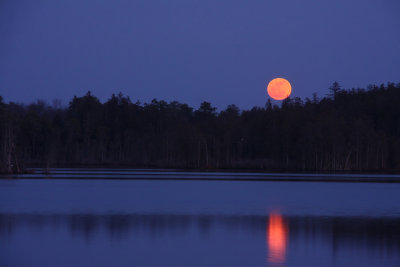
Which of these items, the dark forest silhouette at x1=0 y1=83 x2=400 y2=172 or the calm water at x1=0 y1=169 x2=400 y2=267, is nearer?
the calm water at x1=0 y1=169 x2=400 y2=267

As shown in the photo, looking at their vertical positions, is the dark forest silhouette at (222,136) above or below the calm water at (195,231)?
above

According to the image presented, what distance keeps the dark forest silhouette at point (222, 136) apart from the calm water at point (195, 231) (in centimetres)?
3573

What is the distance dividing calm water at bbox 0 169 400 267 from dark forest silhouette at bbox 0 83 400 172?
35.7 metres

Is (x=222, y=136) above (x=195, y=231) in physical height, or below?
above

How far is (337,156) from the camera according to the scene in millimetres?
76750

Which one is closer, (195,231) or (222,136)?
(195,231)

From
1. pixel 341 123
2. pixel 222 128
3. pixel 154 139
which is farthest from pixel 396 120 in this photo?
pixel 154 139

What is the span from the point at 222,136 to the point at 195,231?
71.0 meters

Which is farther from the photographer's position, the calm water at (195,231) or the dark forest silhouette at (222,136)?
the dark forest silhouette at (222,136)

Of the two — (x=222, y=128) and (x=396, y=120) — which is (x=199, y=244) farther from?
(x=396, y=120)

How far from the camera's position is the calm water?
1288 cm

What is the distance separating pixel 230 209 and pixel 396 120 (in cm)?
8348

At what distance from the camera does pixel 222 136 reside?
87938 millimetres

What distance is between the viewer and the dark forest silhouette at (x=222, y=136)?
7744 cm
